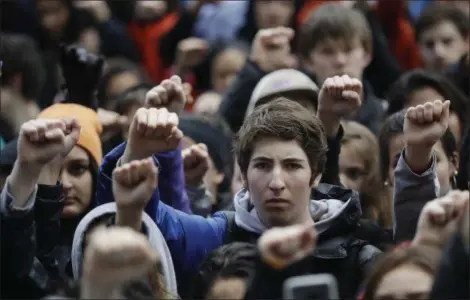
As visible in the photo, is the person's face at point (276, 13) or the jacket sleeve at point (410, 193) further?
the person's face at point (276, 13)

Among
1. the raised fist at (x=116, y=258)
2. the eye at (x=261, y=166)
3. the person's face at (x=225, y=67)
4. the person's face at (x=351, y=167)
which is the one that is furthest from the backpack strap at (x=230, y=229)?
the person's face at (x=225, y=67)

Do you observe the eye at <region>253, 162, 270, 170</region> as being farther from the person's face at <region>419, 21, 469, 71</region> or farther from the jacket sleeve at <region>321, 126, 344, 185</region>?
the person's face at <region>419, 21, 469, 71</region>

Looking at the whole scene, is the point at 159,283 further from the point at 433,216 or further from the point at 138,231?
the point at 433,216

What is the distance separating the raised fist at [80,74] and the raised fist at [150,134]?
6.50 ft

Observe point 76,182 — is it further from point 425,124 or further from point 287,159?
point 425,124

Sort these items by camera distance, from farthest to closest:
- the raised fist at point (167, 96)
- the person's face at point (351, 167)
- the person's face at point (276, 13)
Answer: the person's face at point (276, 13) → the person's face at point (351, 167) → the raised fist at point (167, 96)

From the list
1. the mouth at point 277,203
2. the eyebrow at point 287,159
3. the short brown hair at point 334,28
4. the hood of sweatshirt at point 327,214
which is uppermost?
the short brown hair at point 334,28

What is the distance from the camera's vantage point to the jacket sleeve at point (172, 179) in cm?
579

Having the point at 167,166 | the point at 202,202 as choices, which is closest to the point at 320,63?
the point at 202,202

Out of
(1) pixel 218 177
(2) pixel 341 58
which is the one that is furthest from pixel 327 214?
(2) pixel 341 58

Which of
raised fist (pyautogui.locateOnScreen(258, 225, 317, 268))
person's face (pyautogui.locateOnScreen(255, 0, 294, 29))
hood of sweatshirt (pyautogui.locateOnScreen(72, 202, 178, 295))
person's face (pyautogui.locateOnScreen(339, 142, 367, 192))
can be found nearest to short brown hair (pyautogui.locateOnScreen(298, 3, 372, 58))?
person's face (pyautogui.locateOnScreen(339, 142, 367, 192))

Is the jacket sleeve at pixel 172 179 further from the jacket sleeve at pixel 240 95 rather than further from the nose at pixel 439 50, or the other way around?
the nose at pixel 439 50

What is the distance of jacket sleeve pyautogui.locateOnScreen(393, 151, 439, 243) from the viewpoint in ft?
17.9

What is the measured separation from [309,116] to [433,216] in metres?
1.11
